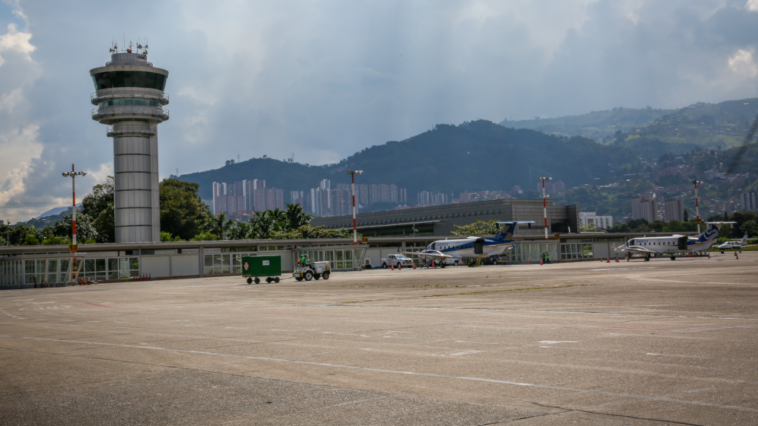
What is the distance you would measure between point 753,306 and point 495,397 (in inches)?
523

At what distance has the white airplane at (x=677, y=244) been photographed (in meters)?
65.5

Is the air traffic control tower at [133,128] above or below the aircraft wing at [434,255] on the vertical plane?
above

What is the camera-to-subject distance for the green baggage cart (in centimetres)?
4466

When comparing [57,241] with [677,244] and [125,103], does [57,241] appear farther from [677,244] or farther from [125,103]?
[677,244]

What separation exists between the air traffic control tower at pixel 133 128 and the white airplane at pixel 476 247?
129ft

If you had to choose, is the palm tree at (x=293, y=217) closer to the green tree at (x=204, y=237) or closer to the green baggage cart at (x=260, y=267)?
the green tree at (x=204, y=237)

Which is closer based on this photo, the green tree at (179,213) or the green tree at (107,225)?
the green tree at (107,225)

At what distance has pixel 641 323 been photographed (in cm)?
1441

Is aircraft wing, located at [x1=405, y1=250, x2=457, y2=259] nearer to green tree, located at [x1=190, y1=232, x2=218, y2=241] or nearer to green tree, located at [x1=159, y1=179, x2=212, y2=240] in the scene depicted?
green tree, located at [x1=190, y1=232, x2=218, y2=241]

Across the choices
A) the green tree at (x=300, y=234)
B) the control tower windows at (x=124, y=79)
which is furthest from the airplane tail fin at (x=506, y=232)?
the control tower windows at (x=124, y=79)

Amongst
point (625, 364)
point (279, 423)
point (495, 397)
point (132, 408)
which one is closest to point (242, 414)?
point (279, 423)

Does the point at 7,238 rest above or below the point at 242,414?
above

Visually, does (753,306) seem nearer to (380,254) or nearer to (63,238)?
(380,254)

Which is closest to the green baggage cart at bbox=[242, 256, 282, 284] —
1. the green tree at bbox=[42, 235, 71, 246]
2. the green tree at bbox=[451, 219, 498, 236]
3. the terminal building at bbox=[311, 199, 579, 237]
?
the green tree at bbox=[42, 235, 71, 246]
